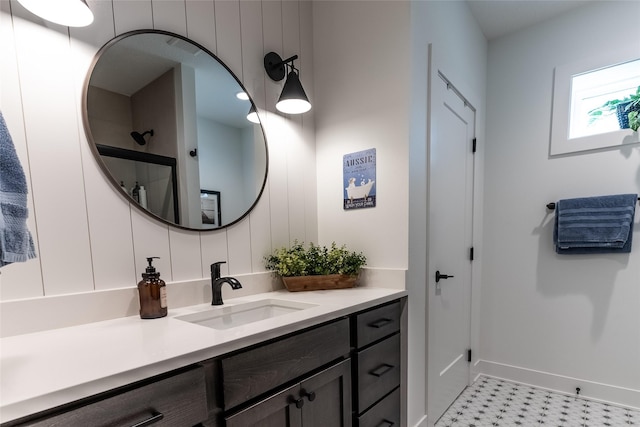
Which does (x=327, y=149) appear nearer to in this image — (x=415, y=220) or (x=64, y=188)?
(x=415, y=220)

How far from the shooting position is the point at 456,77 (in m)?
1.99

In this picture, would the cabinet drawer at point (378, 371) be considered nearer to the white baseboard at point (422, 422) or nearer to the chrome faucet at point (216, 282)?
the white baseboard at point (422, 422)

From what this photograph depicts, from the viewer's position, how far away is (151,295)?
1.05 metres

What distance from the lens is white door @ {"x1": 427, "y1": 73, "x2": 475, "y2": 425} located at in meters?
1.76

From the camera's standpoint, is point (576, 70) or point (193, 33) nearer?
point (193, 33)

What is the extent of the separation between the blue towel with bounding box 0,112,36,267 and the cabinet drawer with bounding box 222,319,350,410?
1.76 feet

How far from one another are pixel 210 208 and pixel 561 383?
2696mm

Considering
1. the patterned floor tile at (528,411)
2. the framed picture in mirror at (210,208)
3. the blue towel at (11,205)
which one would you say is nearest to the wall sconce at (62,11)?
the blue towel at (11,205)

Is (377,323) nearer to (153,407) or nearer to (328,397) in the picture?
(328,397)

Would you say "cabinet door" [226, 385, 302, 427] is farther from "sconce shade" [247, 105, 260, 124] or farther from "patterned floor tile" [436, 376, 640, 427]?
"patterned floor tile" [436, 376, 640, 427]

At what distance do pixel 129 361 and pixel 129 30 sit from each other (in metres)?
1.15

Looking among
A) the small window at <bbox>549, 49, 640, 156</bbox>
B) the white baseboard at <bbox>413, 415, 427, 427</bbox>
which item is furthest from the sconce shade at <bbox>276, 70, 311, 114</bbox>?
the small window at <bbox>549, 49, 640, 156</bbox>

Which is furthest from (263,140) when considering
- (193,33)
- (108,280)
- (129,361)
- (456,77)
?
(456,77)

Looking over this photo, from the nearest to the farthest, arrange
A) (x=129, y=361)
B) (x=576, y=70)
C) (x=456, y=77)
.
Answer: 1. (x=129, y=361)
2. (x=456, y=77)
3. (x=576, y=70)
